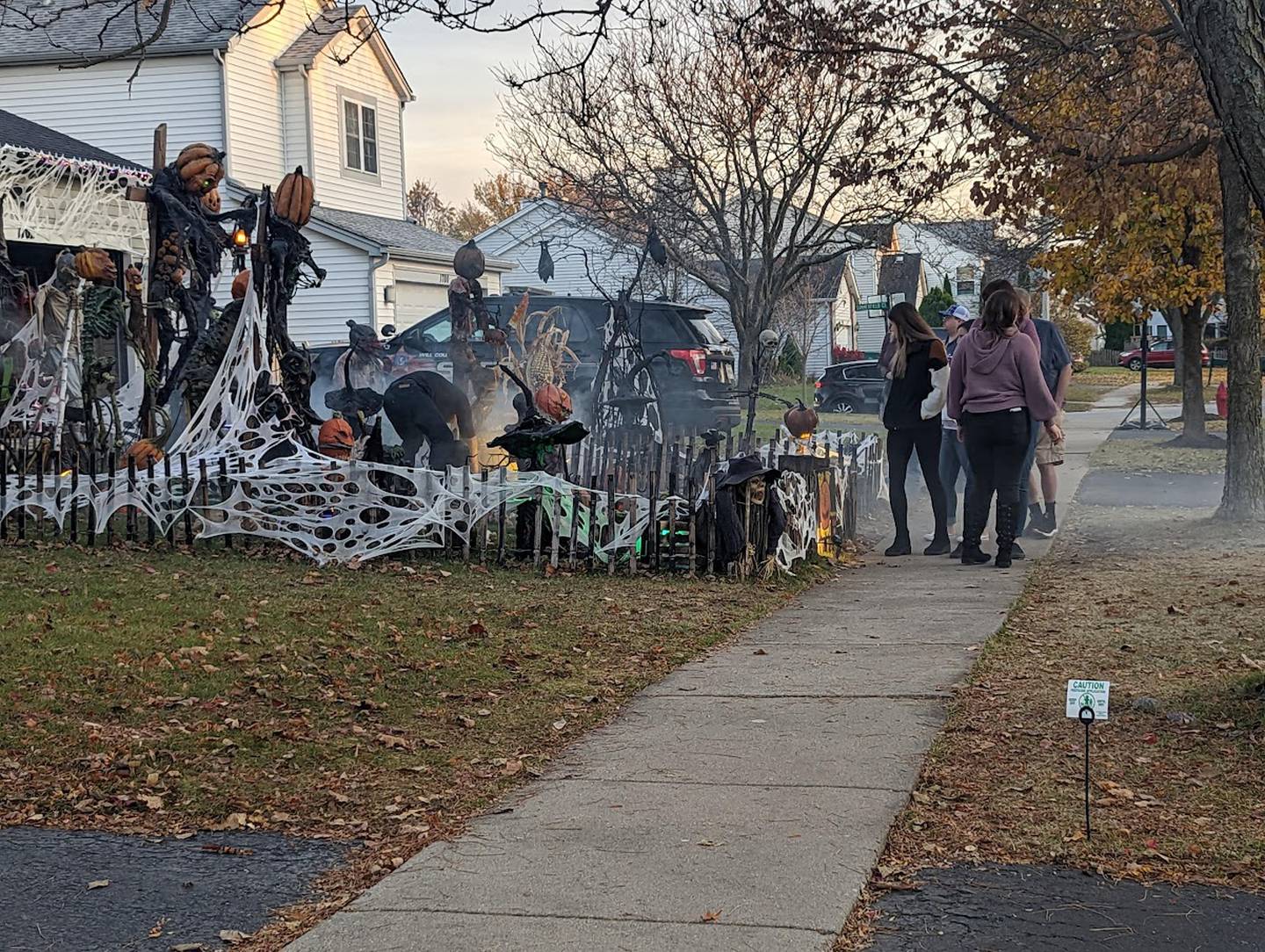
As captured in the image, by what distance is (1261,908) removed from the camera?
380cm

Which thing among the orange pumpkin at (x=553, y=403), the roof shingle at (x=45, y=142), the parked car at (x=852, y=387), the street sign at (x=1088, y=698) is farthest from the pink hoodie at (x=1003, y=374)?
the parked car at (x=852, y=387)

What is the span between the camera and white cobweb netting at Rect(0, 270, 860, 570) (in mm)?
9477

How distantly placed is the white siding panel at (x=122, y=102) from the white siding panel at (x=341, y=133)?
81.5 inches

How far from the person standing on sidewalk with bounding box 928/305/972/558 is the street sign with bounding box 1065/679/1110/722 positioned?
6333mm

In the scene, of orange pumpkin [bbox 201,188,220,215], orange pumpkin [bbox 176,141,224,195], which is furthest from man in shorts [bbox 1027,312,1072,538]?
orange pumpkin [bbox 201,188,220,215]

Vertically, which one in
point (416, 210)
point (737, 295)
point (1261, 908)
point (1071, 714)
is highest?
point (416, 210)

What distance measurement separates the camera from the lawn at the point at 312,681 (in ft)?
16.1

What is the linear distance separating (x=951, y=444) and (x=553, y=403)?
3.00 meters

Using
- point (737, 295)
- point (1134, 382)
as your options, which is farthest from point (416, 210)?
point (737, 295)

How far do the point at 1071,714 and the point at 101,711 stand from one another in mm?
3722

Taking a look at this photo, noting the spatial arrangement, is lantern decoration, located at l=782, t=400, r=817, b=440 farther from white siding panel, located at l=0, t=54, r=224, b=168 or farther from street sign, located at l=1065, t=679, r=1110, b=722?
white siding panel, located at l=0, t=54, r=224, b=168

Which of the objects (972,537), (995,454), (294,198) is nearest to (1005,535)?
(972,537)

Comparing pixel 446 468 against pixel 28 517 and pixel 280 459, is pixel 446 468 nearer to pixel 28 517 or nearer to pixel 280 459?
pixel 280 459

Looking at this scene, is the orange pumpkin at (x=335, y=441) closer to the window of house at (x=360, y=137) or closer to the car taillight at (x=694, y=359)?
the car taillight at (x=694, y=359)
